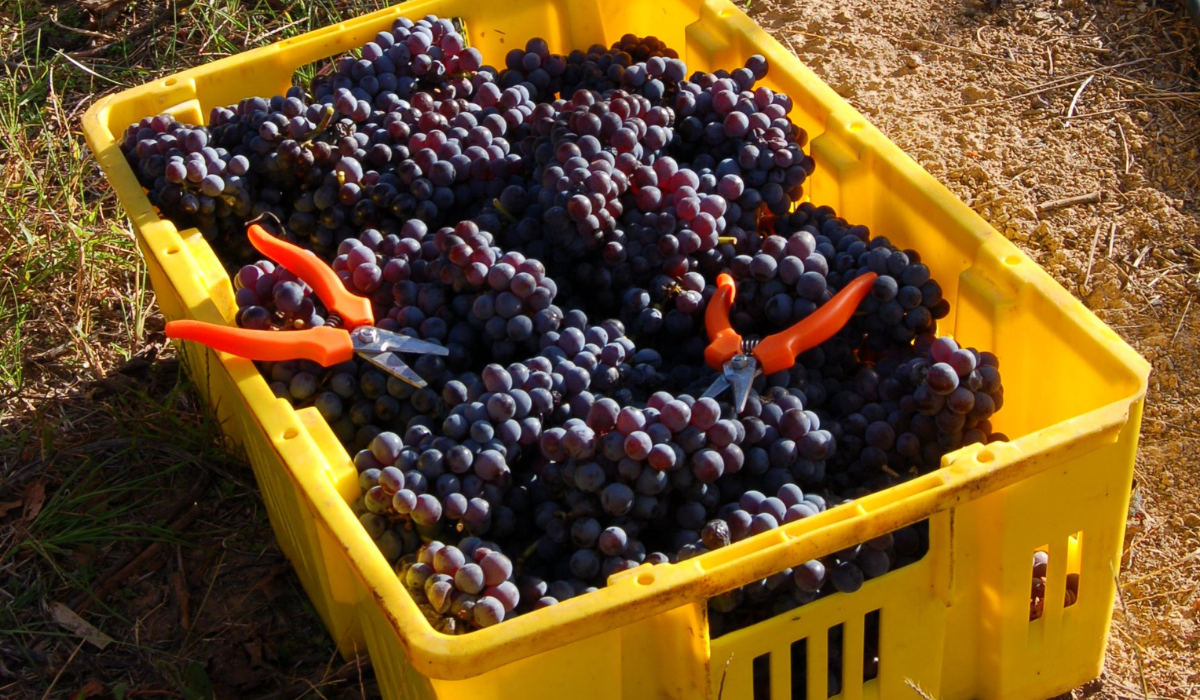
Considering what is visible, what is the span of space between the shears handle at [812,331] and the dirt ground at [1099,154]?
1.91 feet

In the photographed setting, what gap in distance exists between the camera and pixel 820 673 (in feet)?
4.63

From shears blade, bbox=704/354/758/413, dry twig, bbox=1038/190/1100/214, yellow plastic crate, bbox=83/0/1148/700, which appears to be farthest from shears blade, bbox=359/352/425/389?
dry twig, bbox=1038/190/1100/214

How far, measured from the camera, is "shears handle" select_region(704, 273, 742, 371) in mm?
1604

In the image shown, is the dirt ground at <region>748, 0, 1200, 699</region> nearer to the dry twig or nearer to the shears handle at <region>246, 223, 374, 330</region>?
the dry twig

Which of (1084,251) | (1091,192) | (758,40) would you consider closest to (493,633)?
(758,40)

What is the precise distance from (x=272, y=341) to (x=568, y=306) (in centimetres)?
41

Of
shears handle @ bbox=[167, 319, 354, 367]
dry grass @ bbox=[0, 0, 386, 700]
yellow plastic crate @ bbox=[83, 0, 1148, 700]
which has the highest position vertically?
shears handle @ bbox=[167, 319, 354, 367]

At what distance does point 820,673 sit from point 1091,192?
1.43 m

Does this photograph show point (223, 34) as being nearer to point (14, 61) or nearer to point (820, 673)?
point (14, 61)

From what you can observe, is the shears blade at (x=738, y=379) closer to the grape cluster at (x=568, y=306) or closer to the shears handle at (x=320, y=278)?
the grape cluster at (x=568, y=306)

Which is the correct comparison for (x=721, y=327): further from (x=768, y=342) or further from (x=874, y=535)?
(x=874, y=535)

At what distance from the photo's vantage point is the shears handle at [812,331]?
5.21 ft

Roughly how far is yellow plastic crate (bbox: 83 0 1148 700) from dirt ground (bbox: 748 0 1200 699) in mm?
316

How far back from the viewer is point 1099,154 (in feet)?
8.28
